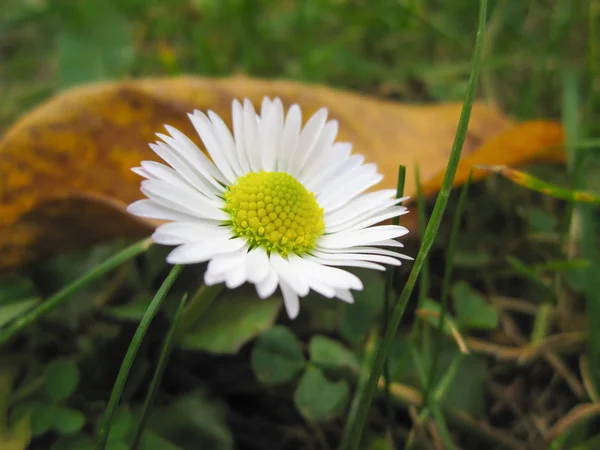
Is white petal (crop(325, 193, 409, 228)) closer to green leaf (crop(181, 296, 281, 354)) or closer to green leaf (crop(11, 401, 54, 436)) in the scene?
green leaf (crop(181, 296, 281, 354))

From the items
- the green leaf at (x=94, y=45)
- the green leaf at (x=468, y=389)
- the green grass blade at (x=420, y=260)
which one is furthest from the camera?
the green leaf at (x=94, y=45)

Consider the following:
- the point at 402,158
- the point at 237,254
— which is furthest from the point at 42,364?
the point at 402,158

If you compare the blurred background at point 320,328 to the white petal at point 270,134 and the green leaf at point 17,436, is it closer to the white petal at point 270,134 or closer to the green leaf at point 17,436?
the green leaf at point 17,436

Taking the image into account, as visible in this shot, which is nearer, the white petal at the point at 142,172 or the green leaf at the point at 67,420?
the white petal at the point at 142,172

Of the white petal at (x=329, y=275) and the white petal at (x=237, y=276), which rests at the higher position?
the white petal at (x=329, y=275)

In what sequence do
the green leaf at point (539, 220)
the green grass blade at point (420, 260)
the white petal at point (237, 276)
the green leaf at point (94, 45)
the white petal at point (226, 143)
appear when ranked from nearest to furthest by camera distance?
the white petal at point (237, 276)
the green grass blade at point (420, 260)
the white petal at point (226, 143)
the green leaf at point (539, 220)
the green leaf at point (94, 45)

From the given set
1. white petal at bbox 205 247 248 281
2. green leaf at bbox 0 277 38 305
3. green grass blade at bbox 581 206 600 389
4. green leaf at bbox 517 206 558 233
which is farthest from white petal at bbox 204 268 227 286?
green leaf at bbox 517 206 558 233

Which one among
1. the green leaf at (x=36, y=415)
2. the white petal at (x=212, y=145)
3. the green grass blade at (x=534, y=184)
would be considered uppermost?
the green grass blade at (x=534, y=184)

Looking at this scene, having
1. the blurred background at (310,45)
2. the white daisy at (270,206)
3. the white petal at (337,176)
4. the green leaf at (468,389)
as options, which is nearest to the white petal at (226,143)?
the white daisy at (270,206)

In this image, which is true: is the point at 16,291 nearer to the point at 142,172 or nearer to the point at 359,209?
the point at 142,172
